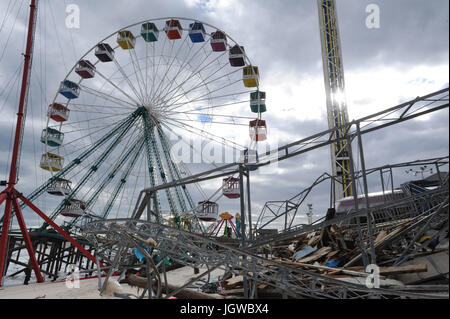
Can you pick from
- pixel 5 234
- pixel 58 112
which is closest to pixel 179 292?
pixel 5 234

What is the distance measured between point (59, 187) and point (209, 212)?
15479 mm

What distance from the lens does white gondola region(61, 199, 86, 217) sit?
33.4 m

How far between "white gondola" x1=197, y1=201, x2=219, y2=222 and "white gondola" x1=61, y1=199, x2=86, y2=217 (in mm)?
12725

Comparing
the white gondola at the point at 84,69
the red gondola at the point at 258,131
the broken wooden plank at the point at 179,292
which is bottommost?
the broken wooden plank at the point at 179,292

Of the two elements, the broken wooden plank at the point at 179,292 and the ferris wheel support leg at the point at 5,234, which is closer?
the broken wooden plank at the point at 179,292

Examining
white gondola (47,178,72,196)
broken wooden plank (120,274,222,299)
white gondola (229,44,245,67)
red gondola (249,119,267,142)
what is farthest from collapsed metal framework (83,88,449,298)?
white gondola (47,178,72,196)

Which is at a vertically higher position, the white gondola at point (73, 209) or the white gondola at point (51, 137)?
the white gondola at point (51, 137)

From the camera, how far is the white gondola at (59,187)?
3228 centimetres

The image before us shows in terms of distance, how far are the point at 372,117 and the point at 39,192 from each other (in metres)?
35.1

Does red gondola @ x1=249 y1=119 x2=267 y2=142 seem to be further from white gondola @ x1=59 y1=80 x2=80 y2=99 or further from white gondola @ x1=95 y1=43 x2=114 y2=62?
white gondola @ x1=59 y1=80 x2=80 y2=99

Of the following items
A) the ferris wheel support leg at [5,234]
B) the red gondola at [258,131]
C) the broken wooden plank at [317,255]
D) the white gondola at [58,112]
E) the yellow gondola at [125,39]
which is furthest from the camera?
the white gondola at [58,112]

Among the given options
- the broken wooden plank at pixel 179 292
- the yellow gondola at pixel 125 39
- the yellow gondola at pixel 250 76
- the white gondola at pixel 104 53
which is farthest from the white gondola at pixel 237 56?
the broken wooden plank at pixel 179 292

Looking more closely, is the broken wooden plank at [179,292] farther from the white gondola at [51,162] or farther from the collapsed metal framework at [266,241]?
the white gondola at [51,162]

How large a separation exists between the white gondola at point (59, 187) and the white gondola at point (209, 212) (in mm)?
13985
